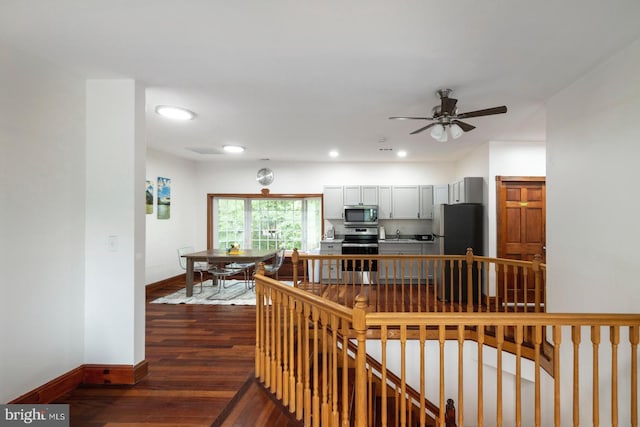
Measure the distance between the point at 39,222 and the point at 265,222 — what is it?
16.4ft

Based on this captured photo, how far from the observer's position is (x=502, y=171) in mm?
4859

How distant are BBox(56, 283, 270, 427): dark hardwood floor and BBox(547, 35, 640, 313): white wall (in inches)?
111

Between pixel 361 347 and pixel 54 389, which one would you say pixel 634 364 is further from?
pixel 54 389

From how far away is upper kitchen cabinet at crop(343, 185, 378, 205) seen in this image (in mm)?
6637

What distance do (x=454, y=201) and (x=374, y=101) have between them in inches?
131

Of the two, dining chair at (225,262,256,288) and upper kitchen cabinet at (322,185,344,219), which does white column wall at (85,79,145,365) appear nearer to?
dining chair at (225,262,256,288)

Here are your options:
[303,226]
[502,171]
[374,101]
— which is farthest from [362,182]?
[374,101]

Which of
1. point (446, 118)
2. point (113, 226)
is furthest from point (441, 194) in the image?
point (113, 226)

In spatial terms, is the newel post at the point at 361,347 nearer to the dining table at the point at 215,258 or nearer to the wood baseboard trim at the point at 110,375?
the wood baseboard trim at the point at 110,375

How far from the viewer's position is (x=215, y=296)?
5.54 m

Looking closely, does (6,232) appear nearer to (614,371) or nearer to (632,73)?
(614,371)

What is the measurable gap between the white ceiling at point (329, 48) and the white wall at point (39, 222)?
0.82ft

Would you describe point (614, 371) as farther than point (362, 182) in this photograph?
No

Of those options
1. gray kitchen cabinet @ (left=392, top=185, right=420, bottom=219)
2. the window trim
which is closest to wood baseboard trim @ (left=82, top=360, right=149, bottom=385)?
the window trim
